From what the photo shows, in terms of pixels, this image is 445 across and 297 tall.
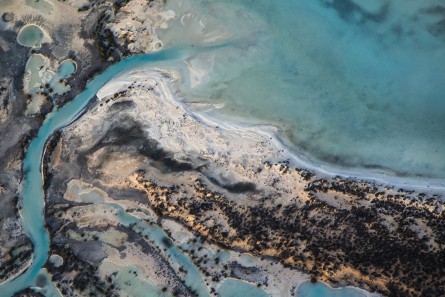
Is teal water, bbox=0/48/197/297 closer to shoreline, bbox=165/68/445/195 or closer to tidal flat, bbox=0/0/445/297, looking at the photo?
tidal flat, bbox=0/0/445/297

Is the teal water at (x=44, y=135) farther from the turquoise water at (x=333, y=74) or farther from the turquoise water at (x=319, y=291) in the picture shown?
the turquoise water at (x=319, y=291)

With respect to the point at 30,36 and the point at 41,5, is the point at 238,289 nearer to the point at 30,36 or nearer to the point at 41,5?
the point at 30,36

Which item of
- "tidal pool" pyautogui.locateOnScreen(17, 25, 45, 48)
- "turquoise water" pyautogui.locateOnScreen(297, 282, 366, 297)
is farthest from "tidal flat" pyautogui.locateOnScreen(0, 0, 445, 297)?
"tidal pool" pyautogui.locateOnScreen(17, 25, 45, 48)

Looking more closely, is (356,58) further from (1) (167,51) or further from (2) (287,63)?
(1) (167,51)

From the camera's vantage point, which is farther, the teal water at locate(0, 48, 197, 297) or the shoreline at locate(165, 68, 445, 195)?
the teal water at locate(0, 48, 197, 297)

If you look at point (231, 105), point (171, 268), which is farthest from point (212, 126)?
point (171, 268)

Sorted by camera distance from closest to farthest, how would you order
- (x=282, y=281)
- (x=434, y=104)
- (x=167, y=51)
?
1. (x=282, y=281)
2. (x=434, y=104)
3. (x=167, y=51)

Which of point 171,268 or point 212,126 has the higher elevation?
point 212,126

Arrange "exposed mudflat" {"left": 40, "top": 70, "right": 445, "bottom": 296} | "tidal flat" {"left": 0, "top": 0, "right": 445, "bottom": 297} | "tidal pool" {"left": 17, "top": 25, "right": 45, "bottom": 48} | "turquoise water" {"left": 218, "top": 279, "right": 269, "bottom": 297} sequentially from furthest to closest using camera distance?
"tidal pool" {"left": 17, "top": 25, "right": 45, "bottom": 48}, "tidal flat" {"left": 0, "top": 0, "right": 445, "bottom": 297}, "turquoise water" {"left": 218, "top": 279, "right": 269, "bottom": 297}, "exposed mudflat" {"left": 40, "top": 70, "right": 445, "bottom": 296}
